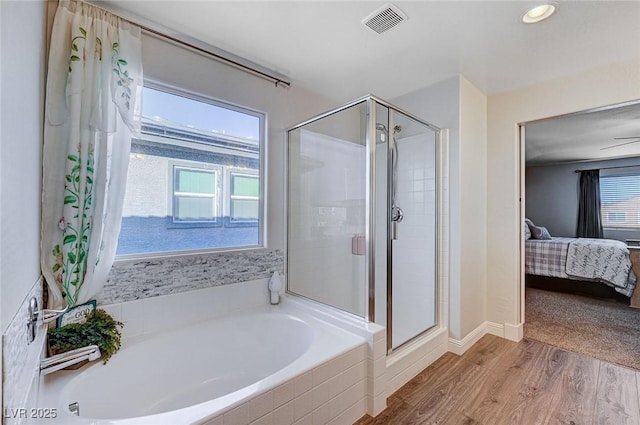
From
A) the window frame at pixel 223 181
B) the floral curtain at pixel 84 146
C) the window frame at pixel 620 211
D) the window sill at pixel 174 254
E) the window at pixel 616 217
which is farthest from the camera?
the window at pixel 616 217

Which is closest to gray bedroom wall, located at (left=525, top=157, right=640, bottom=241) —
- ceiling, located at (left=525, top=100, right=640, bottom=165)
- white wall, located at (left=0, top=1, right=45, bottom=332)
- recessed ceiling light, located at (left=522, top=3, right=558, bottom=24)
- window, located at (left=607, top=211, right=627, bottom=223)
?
window, located at (left=607, top=211, right=627, bottom=223)

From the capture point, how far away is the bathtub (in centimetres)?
115

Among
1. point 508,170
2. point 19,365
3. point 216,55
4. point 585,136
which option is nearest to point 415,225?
point 508,170

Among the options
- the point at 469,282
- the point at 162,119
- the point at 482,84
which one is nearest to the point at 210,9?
the point at 162,119

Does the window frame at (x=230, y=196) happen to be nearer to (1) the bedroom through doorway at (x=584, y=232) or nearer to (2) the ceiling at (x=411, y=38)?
(2) the ceiling at (x=411, y=38)

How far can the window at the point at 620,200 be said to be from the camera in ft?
17.2

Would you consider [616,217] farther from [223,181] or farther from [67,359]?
[67,359]

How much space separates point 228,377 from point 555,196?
23.9 feet

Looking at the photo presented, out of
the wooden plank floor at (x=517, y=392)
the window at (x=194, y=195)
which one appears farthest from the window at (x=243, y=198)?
the wooden plank floor at (x=517, y=392)

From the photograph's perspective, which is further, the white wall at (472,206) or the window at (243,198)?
the white wall at (472,206)

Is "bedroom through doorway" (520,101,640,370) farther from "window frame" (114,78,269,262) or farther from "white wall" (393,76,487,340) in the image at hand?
"window frame" (114,78,269,262)

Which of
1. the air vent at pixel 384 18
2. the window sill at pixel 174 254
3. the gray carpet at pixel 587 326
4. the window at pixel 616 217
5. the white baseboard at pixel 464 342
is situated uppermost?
the air vent at pixel 384 18

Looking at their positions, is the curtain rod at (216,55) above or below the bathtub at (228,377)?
above

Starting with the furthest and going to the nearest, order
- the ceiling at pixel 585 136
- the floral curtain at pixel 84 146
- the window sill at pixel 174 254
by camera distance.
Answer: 1. the ceiling at pixel 585 136
2. the window sill at pixel 174 254
3. the floral curtain at pixel 84 146
